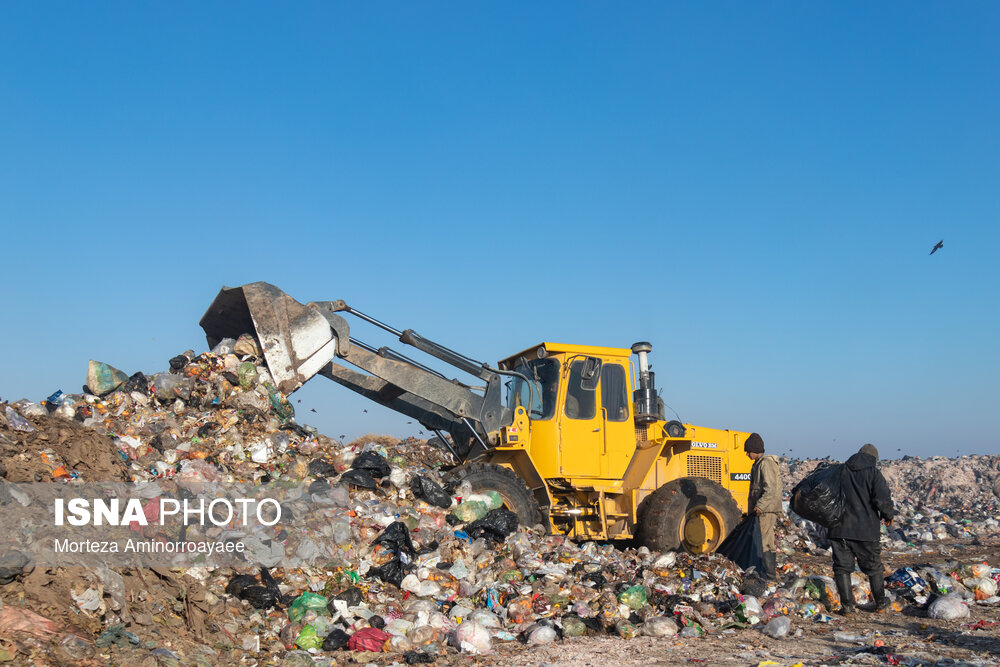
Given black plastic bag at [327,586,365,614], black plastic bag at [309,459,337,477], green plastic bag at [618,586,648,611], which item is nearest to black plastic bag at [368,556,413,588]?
black plastic bag at [327,586,365,614]

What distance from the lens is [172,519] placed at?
22.2 feet

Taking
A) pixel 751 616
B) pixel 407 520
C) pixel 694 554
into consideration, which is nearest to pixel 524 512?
pixel 407 520

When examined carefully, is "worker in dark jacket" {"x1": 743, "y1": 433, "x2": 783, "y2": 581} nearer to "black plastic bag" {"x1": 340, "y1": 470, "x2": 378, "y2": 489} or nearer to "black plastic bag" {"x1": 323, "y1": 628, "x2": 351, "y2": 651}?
"black plastic bag" {"x1": 340, "y1": 470, "x2": 378, "y2": 489}

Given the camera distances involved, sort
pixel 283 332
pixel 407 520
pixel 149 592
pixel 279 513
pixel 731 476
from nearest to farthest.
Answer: pixel 149 592 → pixel 279 513 → pixel 407 520 → pixel 283 332 → pixel 731 476

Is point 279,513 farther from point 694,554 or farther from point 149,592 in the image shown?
point 694,554

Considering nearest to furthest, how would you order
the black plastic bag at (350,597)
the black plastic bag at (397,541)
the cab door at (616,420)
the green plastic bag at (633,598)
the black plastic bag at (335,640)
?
the black plastic bag at (335,640), the black plastic bag at (350,597), the green plastic bag at (633,598), the black plastic bag at (397,541), the cab door at (616,420)

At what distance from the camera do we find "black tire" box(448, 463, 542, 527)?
8.26 metres

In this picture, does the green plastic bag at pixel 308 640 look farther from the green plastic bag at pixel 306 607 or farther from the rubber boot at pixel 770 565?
the rubber boot at pixel 770 565

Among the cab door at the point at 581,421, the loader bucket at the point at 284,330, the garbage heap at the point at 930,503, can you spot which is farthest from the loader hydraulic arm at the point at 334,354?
the garbage heap at the point at 930,503

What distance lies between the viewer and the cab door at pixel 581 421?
8531mm

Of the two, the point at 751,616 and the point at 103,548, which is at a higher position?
the point at 103,548

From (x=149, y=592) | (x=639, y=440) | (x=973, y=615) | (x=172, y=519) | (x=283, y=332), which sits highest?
(x=283, y=332)

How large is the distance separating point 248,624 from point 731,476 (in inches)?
226

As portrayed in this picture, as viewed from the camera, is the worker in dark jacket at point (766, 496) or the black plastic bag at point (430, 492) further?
the black plastic bag at point (430, 492)
